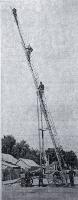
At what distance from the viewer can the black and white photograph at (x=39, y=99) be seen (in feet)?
16.5

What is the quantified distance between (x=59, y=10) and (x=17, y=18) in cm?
61

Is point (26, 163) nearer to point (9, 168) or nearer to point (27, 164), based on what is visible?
point (27, 164)

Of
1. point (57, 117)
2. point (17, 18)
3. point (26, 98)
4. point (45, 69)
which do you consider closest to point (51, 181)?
point (57, 117)

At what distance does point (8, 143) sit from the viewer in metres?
5.18

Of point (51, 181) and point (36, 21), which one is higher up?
point (36, 21)

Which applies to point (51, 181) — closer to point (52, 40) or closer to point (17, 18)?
point (52, 40)

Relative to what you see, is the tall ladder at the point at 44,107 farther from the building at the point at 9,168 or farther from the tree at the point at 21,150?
the building at the point at 9,168

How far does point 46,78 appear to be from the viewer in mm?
5352

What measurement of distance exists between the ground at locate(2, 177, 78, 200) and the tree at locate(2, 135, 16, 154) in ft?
1.56

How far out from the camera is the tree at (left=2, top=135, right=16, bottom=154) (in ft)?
16.9

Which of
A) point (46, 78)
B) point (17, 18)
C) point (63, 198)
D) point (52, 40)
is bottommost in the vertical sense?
point (63, 198)

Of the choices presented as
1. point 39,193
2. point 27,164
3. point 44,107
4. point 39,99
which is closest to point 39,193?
point 39,193

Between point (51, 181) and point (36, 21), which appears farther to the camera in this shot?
point (36, 21)

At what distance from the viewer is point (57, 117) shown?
5199mm
